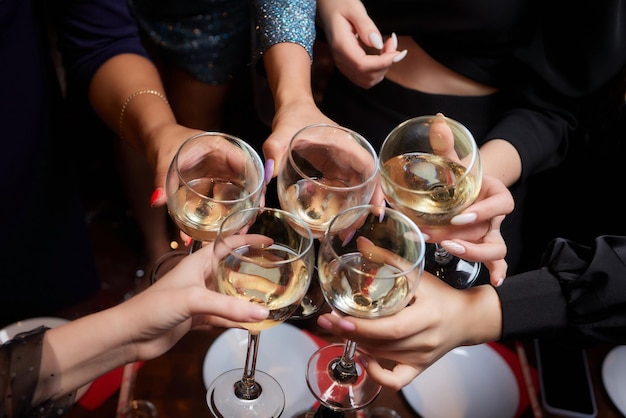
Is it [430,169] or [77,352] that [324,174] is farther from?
[77,352]

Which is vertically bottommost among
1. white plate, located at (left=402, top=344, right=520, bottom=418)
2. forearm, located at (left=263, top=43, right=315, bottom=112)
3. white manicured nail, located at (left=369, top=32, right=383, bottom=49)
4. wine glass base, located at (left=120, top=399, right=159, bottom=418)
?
white plate, located at (left=402, top=344, right=520, bottom=418)

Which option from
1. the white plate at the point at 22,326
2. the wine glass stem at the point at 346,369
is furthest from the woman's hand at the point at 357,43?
the white plate at the point at 22,326

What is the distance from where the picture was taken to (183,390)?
4.02 ft

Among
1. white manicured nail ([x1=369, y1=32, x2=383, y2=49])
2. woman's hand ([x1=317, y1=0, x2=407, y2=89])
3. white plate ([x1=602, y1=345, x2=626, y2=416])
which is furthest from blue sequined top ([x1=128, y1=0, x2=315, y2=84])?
white plate ([x1=602, y1=345, x2=626, y2=416])

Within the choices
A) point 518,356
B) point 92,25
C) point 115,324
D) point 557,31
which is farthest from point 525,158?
point 92,25

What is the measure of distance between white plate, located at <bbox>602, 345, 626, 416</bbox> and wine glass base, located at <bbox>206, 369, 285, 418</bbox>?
71 cm

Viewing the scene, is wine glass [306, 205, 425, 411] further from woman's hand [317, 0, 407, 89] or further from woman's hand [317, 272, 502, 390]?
woman's hand [317, 0, 407, 89]

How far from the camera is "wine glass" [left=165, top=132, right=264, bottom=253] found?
1.06 meters

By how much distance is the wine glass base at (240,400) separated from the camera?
1163 mm

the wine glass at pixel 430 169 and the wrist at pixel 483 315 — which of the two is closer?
the wine glass at pixel 430 169

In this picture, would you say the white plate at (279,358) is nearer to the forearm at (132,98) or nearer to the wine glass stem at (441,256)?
the wine glass stem at (441,256)

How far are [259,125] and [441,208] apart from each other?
1.83m

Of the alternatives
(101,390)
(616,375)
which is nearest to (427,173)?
(616,375)

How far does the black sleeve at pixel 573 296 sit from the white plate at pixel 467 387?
0.36 feet
